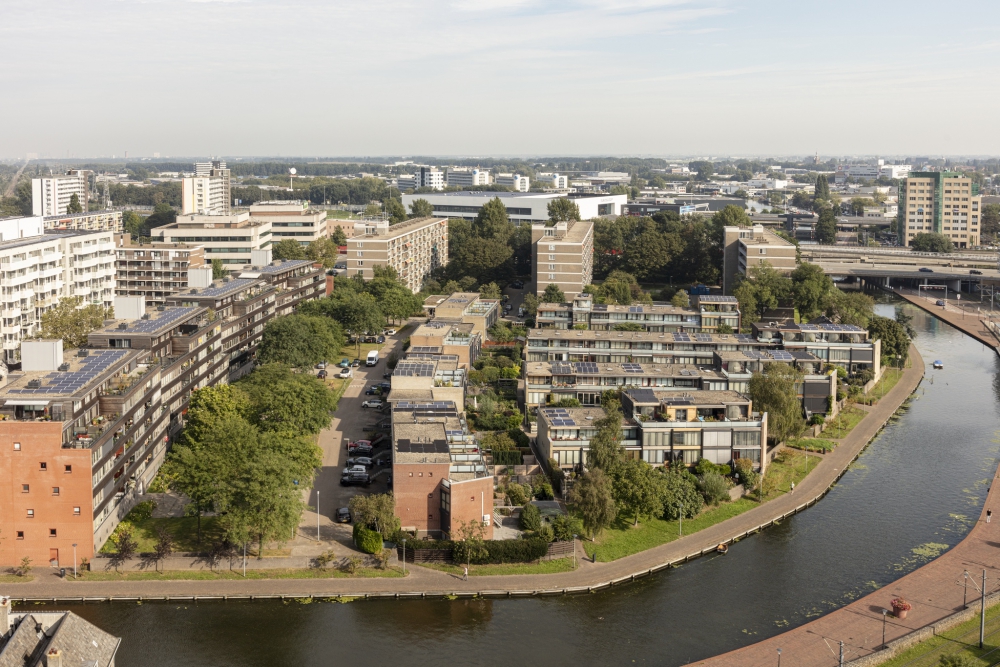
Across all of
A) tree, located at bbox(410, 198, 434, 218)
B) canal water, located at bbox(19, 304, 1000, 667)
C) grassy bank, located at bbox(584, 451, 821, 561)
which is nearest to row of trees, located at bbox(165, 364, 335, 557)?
canal water, located at bbox(19, 304, 1000, 667)

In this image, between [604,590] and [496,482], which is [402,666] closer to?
[604,590]

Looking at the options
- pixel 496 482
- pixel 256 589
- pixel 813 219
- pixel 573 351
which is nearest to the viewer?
pixel 256 589

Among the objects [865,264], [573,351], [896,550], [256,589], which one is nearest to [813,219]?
[865,264]

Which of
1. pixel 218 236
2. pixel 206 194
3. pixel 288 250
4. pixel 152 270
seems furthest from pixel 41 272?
pixel 206 194

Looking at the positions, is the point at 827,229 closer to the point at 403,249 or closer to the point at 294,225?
the point at 403,249

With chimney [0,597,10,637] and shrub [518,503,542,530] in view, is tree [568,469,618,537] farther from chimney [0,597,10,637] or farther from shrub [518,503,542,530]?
chimney [0,597,10,637]

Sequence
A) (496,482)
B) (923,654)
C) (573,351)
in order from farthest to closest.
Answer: (573,351), (496,482), (923,654)
